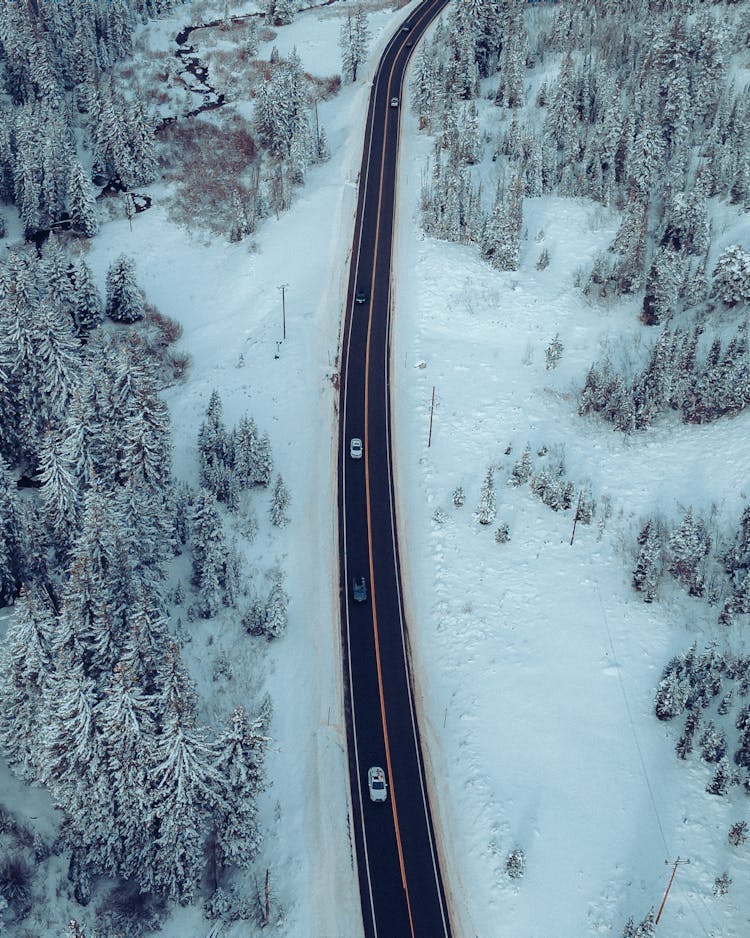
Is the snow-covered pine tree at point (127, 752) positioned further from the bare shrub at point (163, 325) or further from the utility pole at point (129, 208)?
the utility pole at point (129, 208)

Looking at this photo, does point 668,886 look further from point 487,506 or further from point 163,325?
point 163,325

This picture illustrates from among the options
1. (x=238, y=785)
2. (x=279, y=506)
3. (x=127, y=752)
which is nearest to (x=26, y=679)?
(x=127, y=752)

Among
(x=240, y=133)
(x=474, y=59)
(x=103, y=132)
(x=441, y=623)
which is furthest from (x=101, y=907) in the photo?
(x=474, y=59)

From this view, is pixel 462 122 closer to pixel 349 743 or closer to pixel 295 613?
pixel 295 613

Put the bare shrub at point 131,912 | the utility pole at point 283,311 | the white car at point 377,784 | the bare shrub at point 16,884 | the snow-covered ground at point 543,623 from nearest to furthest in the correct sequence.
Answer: the bare shrub at point 131,912, the bare shrub at point 16,884, the snow-covered ground at point 543,623, the white car at point 377,784, the utility pole at point 283,311

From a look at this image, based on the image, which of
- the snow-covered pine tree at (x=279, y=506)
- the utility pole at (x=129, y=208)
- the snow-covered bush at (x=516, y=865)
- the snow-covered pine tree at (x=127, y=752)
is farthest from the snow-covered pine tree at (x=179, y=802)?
the utility pole at (x=129, y=208)

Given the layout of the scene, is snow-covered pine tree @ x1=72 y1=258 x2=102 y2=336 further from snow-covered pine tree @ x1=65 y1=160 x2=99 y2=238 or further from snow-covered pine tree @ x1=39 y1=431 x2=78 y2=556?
snow-covered pine tree @ x1=39 y1=431 x2=78 y2=556
